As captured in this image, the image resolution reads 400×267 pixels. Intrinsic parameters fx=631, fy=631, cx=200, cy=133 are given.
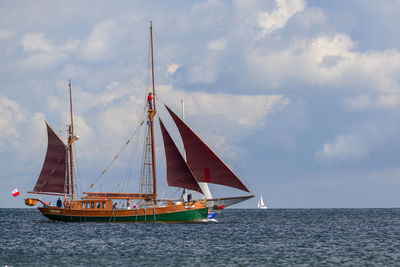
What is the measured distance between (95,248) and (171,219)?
24.9 meters

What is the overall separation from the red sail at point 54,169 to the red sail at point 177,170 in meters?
18.1

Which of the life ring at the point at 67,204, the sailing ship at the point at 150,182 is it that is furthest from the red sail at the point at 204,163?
the life ring at the point at 67,204

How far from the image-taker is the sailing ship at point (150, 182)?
71.1 m

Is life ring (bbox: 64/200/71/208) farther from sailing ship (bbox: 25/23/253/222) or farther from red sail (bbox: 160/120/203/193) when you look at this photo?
red sail (bbox: 160/120/203/193)

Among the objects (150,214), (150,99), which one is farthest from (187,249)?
(150,99)

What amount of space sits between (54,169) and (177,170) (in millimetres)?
20222

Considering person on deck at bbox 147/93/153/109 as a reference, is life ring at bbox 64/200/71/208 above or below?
below

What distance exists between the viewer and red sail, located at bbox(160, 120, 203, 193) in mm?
71688

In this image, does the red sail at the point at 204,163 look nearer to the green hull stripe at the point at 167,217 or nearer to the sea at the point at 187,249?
the green hull stripe at the point at 167,217

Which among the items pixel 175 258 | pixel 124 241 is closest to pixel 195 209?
pixel 124 241

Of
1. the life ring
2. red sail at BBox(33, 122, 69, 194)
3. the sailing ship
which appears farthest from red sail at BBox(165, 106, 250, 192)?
the life ring

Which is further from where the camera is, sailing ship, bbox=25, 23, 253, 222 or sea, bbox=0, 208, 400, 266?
sailing ship, bbox=25, 23, 253, 222

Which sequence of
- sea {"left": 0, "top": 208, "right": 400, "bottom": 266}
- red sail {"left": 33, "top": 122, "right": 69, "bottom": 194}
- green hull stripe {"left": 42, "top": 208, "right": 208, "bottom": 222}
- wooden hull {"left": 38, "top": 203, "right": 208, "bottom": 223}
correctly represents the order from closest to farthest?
1. sea {"left": 0, "top": 208, "right": 400, "bottom": 266}
2. wooden hull {"left": 38, "top": 203, "right": 208, "bottom": 223}
3. green hull stripe {"left": 42, "top": 208, "right": 208, "bottom": 222}
4. red sail {"left": 33, "top": 122, "right": 69, "bottom": 194}

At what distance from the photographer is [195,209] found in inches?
2940
